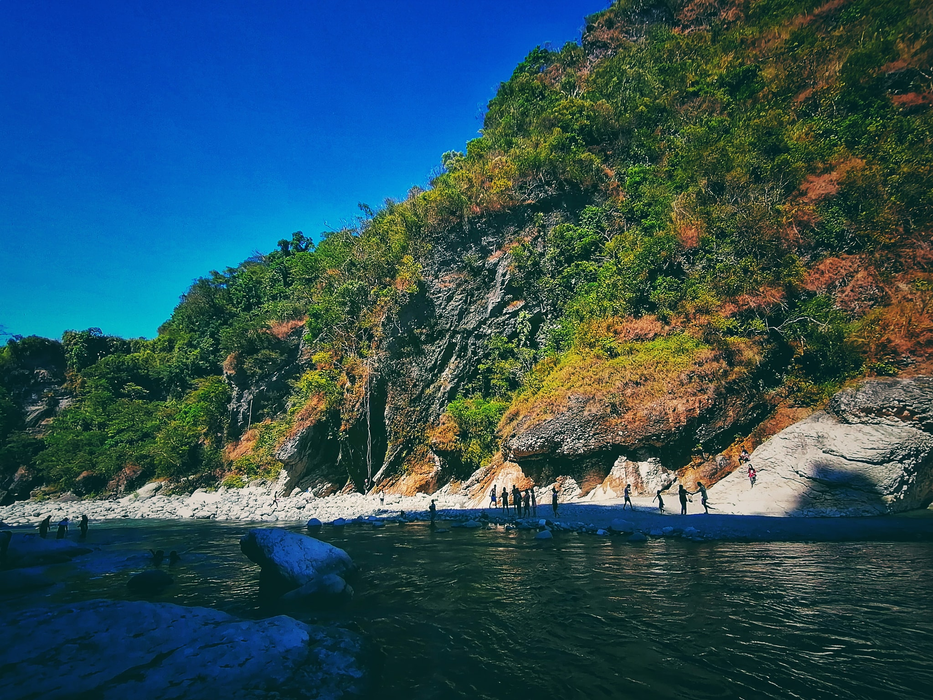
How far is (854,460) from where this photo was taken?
14.5m

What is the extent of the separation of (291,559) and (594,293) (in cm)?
2399

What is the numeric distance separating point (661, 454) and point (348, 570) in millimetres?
16054

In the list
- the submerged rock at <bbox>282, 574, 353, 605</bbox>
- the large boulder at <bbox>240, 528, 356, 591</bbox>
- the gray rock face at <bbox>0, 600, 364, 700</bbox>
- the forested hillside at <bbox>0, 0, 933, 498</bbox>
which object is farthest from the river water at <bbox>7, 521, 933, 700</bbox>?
the forested hillside at <bbox>0, 0, 933, 498</bbox>

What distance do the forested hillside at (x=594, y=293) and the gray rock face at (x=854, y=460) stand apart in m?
2.71

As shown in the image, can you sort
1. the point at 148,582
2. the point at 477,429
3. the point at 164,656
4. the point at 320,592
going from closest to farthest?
1. the point at 164,656
2. the point at 320,592
3. the point at 148,582
4. the point at 477,429

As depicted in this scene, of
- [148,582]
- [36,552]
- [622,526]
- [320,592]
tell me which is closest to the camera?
[320,592]

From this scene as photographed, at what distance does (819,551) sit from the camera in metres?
9.96

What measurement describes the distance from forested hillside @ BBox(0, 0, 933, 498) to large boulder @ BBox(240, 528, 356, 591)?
1360 centimetres

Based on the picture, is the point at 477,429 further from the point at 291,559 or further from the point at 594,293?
the point at 291,559

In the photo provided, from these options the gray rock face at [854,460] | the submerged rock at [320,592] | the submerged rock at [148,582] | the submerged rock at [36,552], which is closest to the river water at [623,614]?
the submerged rock at [148,582]

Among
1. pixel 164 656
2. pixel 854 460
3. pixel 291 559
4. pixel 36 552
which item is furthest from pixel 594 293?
pixel 36 552

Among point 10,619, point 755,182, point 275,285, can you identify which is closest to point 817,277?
point 755,182

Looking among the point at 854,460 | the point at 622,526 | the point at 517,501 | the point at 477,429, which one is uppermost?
the point at 477,429

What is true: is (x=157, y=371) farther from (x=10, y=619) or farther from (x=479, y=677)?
(x=479, y=677)
